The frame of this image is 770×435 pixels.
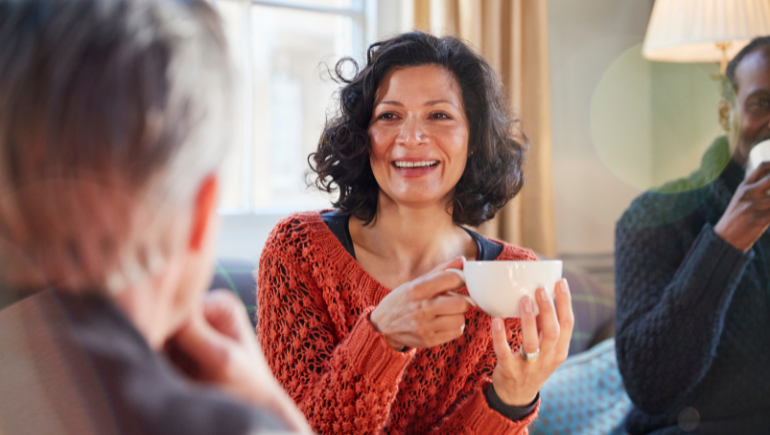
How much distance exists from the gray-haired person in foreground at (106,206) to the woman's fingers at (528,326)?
0.32 metres

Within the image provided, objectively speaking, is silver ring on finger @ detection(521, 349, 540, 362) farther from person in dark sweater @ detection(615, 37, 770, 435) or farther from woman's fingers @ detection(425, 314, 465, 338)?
person in dark sweater @ detection(615, 37, 770, 435)

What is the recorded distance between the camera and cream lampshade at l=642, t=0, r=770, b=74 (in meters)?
0.82

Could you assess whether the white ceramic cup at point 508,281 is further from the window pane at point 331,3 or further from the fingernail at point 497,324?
the window pane at point 331,3

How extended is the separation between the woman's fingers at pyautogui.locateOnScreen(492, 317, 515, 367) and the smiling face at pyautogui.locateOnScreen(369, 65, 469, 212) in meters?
0.24

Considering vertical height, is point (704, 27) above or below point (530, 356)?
above

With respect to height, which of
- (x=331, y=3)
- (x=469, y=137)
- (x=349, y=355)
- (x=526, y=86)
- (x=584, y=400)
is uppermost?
(x=331, y=3)

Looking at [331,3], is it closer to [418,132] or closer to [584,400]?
[418,132]

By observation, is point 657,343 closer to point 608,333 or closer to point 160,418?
point 608,333

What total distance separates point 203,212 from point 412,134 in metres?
0.54

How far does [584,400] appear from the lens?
1073mm

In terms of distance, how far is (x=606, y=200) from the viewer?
1809 millimetres

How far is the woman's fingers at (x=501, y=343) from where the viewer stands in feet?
1.79

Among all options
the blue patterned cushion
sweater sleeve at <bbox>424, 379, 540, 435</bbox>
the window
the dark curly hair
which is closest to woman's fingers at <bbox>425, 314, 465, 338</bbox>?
sweater sleeve at <bbox>424, 379, 540, 435</bbox>

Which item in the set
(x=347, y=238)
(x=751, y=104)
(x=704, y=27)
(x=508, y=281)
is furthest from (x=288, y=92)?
(x=508, y=281)
